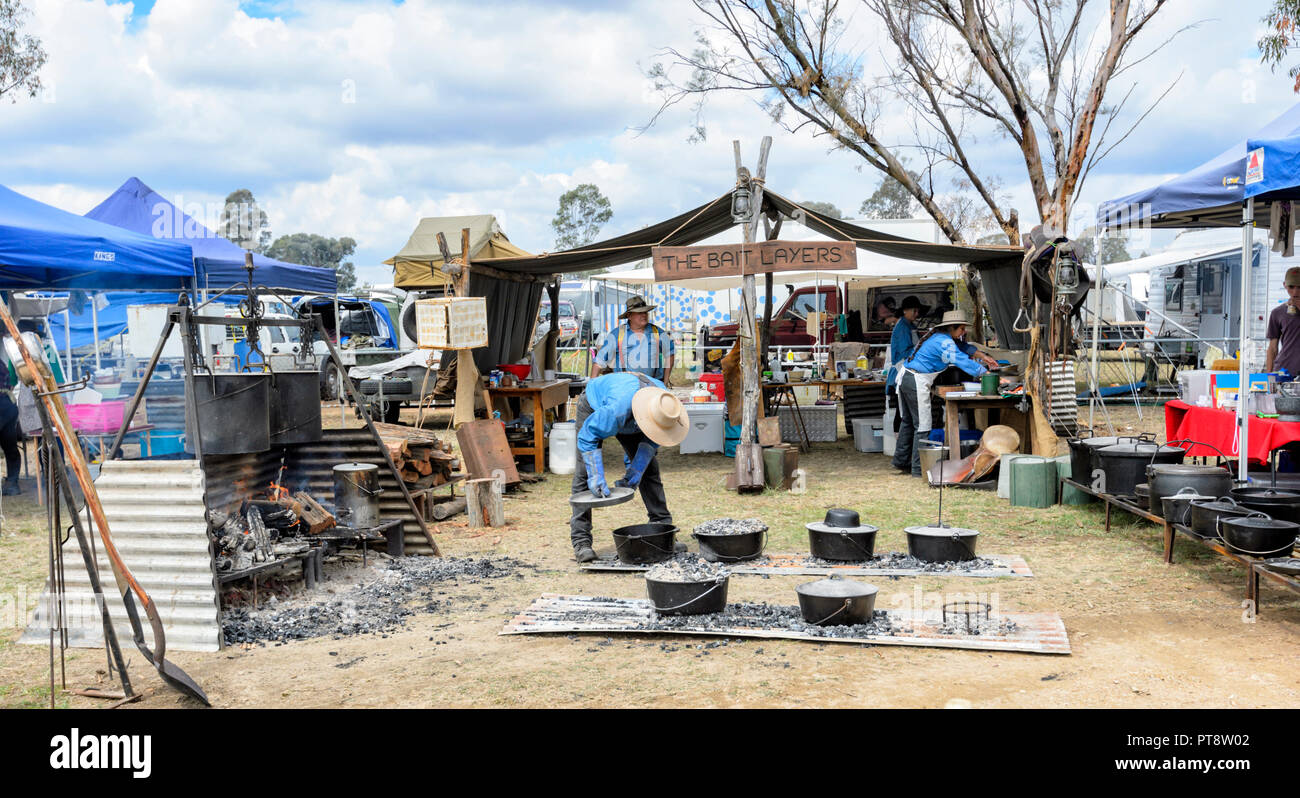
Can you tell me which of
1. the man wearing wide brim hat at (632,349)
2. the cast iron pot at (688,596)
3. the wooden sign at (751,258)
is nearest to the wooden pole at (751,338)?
the wooden sign at (751,258)

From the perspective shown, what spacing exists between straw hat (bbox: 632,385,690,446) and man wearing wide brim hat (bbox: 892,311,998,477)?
492 cm

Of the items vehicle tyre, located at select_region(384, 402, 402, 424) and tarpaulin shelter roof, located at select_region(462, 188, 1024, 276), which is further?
vehicle tyre, located at select_region(384, 402, 402, 424)

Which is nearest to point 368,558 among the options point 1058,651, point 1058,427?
point 1058,651

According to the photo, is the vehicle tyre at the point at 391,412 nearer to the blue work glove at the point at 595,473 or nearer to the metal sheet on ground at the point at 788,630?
the blue work glove at the point at 595,473

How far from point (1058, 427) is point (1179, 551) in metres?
4.78

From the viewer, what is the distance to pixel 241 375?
20.4ft

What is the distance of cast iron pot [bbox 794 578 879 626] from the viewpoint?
5234 millimetres

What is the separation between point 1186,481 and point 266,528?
236 inches

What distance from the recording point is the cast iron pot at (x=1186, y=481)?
6.22m

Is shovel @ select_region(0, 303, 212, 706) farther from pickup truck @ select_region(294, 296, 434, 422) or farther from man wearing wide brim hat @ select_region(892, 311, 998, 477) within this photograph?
pickup truck @ select_region(294, 296, 434, 422)

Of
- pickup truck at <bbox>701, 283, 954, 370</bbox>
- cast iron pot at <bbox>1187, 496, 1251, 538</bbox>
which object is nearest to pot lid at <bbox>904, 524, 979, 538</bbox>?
cast iron pot at <bbox>1187, 496, 1251, 538</bbox>

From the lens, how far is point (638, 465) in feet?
23.1

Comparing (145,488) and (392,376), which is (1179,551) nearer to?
(145,488)

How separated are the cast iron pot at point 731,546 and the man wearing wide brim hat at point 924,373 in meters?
4.58
